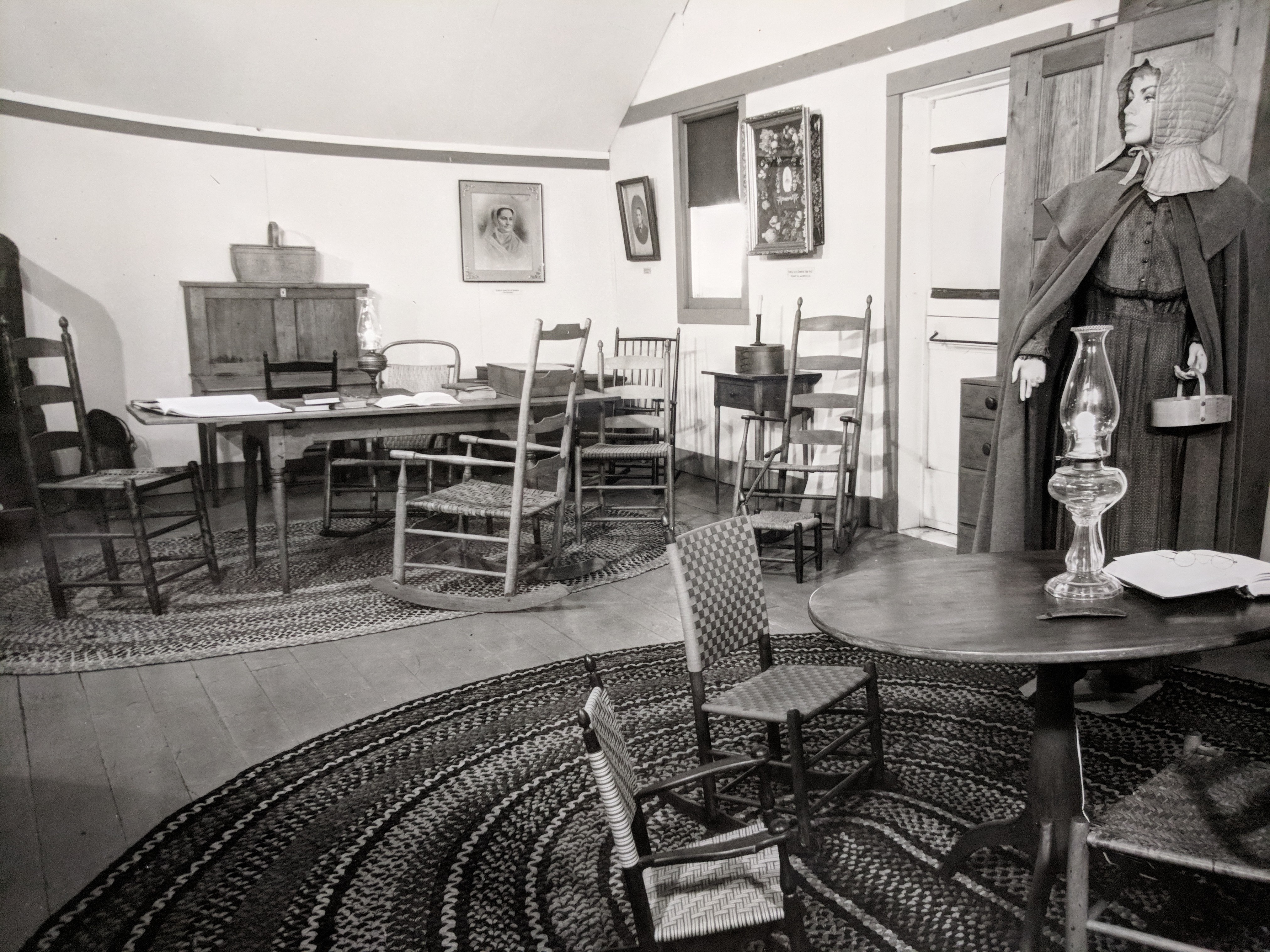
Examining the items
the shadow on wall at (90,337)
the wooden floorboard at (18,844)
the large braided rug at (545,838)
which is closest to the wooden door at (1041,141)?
the large braided rug at (545,838)

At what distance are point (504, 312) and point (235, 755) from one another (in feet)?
17.2

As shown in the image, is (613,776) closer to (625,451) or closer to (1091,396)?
(1091,396)

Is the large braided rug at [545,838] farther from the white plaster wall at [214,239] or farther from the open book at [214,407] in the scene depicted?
the white plaster wall at [214,239]

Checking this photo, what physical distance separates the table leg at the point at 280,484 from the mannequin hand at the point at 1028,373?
9.68ft

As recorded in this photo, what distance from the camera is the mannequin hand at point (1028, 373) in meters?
2.72

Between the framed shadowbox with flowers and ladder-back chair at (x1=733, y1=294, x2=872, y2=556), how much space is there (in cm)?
47

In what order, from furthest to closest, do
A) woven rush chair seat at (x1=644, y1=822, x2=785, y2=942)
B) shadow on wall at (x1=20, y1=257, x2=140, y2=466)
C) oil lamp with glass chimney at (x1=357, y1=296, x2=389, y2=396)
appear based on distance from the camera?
oil lamp with glass chimney at (x1=357, y1=296, x2=389, y2=396)
shadow on wall at (x1=20, y1=257, x2=140, y2=466)
woven rush chair seat at (x1=644, y1=822, x2=785, y2=942)

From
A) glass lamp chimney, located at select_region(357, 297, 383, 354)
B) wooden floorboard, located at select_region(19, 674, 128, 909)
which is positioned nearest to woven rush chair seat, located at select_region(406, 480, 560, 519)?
wooden floorboard, located at select_region(19, 674, 128, 909)

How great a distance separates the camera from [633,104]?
23.9ft

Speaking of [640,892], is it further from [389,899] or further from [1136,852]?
[389,899]

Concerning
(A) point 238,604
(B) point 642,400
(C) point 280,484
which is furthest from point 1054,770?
(B) point 642,400

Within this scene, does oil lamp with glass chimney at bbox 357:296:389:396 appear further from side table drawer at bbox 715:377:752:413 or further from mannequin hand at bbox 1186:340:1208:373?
mannequin hand at bbox 1186:340:1208:373

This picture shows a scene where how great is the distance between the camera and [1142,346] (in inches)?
108

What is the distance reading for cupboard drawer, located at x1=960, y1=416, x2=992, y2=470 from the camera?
13.0ft
